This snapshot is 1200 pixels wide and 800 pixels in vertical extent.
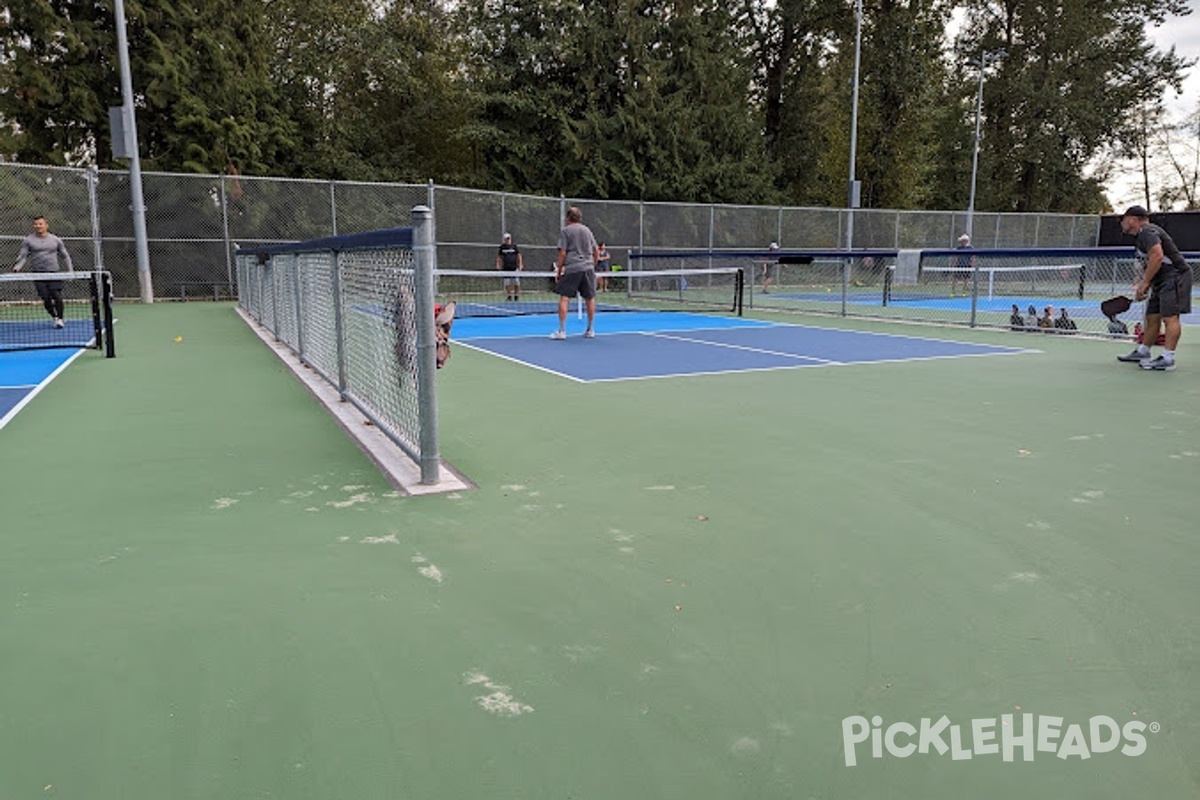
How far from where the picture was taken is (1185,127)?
165ft

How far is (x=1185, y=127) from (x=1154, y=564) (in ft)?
196

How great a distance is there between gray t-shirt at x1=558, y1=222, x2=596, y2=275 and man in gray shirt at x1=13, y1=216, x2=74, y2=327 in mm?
7050

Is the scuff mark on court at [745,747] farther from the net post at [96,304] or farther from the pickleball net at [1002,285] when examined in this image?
the pickleball net at [1002,285]

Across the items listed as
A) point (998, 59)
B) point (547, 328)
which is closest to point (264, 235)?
point (547, 328)

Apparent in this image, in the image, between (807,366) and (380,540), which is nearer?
(380,540)

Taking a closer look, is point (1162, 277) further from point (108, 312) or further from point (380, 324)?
point (108, 312)

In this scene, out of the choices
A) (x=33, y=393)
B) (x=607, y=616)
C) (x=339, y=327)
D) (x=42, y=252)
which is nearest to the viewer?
(x=607, y=616)

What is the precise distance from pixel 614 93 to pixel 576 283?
23.7 m

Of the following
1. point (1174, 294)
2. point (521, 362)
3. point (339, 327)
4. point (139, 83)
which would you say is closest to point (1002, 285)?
point (1174, 294)

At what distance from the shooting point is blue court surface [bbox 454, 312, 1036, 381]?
8844 millimetres

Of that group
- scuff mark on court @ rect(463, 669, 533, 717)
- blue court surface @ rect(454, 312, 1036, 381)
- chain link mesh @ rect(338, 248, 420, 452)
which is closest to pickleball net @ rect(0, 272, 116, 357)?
blue court surface @ rect(454, 312, 1036, 381)

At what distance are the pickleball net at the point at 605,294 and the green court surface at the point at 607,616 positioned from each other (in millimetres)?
12441

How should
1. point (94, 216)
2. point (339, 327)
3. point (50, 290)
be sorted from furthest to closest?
point (94, 216)
point (50, 290)
point (339, 327)

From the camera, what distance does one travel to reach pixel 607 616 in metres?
2.82
